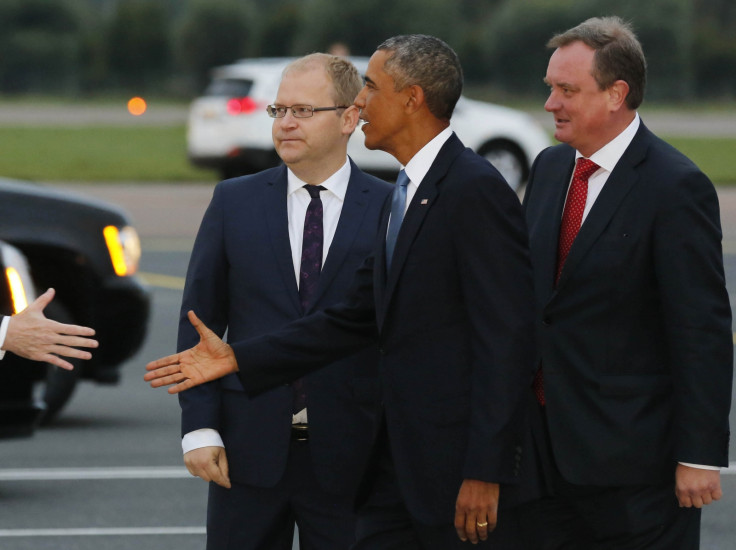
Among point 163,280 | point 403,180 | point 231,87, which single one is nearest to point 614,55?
point 403,180

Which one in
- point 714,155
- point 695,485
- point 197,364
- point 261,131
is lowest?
point 695,485

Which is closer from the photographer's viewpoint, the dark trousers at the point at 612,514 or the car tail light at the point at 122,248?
the dark trousers at the point at 612,514

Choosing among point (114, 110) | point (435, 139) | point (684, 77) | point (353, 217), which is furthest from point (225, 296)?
point (684, 77)

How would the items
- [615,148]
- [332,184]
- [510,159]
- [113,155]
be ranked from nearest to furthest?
[615,148]
[332,184]
[510,159]
[113,155]

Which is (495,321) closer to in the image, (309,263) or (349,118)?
(309,263)

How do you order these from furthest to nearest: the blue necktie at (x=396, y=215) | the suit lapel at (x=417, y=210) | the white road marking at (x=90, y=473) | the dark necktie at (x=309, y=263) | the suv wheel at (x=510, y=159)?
the suv wheel at (x=510, y=159) → the white road marking at (x=90, y=473) → the dark necktie at (x=309, y=263) → the blue necktie at (x=396, y=215) → the suit lapel at (x=417, y=210)

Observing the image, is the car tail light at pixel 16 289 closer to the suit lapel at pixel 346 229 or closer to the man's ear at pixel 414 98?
the suit lapel at pixel 346 229

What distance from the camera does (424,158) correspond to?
3945 millimetres

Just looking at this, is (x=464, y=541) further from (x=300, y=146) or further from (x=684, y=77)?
(x=684, y=77)

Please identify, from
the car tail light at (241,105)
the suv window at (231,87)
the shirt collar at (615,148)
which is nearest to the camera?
the shirt collar at (615,148)

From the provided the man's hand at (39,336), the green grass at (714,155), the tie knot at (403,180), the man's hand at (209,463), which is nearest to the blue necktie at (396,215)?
the tie knot at (403,180)

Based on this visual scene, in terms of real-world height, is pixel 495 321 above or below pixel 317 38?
below

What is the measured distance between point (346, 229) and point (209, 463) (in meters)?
0.72

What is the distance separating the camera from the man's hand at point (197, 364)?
164 inches
